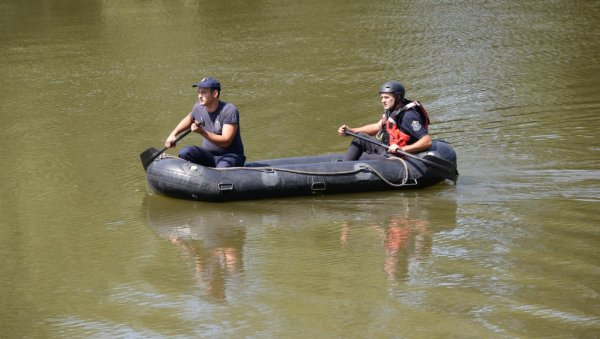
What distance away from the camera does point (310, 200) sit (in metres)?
8.20

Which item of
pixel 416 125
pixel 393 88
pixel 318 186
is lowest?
pixel 318 186

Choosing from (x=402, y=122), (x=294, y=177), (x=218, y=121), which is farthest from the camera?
(x=402, y=122)

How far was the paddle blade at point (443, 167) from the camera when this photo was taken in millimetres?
8156

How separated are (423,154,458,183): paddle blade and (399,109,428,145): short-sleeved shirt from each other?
0.24 meters

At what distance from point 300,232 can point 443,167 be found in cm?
148

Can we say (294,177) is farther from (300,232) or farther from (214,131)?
(300,232)

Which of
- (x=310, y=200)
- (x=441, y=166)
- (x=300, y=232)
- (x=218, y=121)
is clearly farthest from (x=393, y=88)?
(x=300, y=232)

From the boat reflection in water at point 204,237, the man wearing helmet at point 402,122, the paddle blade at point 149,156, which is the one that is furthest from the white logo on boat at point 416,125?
the paddle blade at point 149,156

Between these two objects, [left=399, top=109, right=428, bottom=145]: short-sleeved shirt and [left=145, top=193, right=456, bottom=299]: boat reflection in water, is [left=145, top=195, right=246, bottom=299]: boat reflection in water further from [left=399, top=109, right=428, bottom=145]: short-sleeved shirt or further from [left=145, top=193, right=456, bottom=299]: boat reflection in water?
[left=399, top=109, right=428, bottom=145]: short-sleeved shirt

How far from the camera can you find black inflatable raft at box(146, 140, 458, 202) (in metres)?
8.05

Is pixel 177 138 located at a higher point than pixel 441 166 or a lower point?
higher

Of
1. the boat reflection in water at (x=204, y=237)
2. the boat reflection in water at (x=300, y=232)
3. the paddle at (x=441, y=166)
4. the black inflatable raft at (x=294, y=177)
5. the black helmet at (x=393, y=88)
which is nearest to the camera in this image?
the boat reflection in water at (x=204, y=237)

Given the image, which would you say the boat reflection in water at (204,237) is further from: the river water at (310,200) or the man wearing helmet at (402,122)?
the man wearing helmet at (402,122)

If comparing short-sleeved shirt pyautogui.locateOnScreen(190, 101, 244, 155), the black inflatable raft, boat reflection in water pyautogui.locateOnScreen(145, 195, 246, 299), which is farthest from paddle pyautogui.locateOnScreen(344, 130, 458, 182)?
boat reflection in water pyautogui.locateOnScreen(145, 195, 246, 299)
